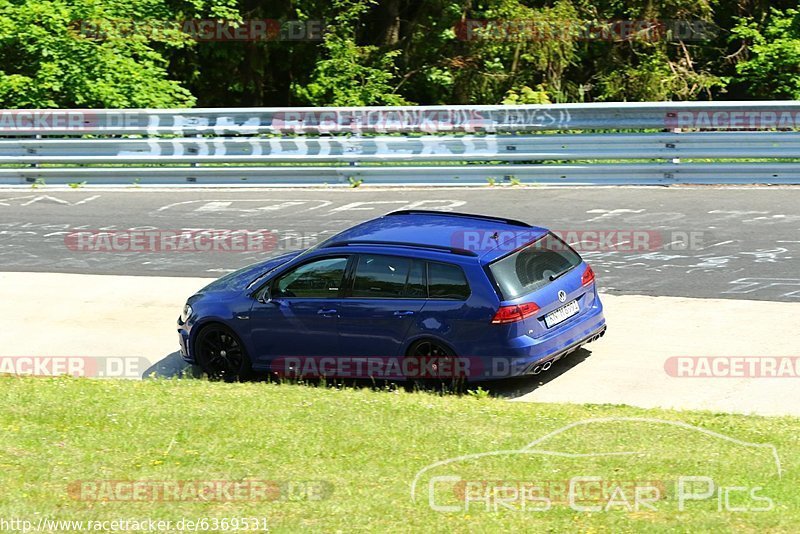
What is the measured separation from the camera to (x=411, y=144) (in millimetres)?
19609

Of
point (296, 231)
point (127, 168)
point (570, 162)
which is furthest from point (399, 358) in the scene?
point (127, 168)

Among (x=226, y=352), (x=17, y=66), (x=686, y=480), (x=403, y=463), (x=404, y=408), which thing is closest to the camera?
(x=686, y=480)

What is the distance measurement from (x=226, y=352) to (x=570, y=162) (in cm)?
924

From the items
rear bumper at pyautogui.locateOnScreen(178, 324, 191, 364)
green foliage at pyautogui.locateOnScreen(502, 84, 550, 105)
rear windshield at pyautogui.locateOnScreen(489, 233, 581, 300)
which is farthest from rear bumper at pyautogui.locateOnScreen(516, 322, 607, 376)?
green foliage at pyautogui.locateOnScreen(502, 84, 550, 105)

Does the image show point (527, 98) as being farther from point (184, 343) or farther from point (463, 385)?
point (463, 385)

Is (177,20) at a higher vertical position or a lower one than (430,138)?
higher

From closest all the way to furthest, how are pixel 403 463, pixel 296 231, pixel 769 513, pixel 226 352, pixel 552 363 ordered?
1. pixel 769 513
2. pixel 403 463
3. pixel 552 363
4. pixel 226 352
5. pixel 296 231

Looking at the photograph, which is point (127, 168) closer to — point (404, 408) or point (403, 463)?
point (404, 408)

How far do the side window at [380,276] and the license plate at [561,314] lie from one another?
1379 millimetres

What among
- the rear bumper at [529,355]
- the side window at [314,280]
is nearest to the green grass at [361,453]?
the rear bumper at [529,355]

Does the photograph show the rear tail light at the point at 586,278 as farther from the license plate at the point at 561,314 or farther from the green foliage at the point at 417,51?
the green foliage at the point at 417,51

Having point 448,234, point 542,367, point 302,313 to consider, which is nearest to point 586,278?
point 542,367

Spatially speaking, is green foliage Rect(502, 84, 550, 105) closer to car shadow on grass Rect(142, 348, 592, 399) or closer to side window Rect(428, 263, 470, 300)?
car shadow on grass Rect(142, 348, 592, 399)

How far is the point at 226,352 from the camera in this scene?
11609mm
